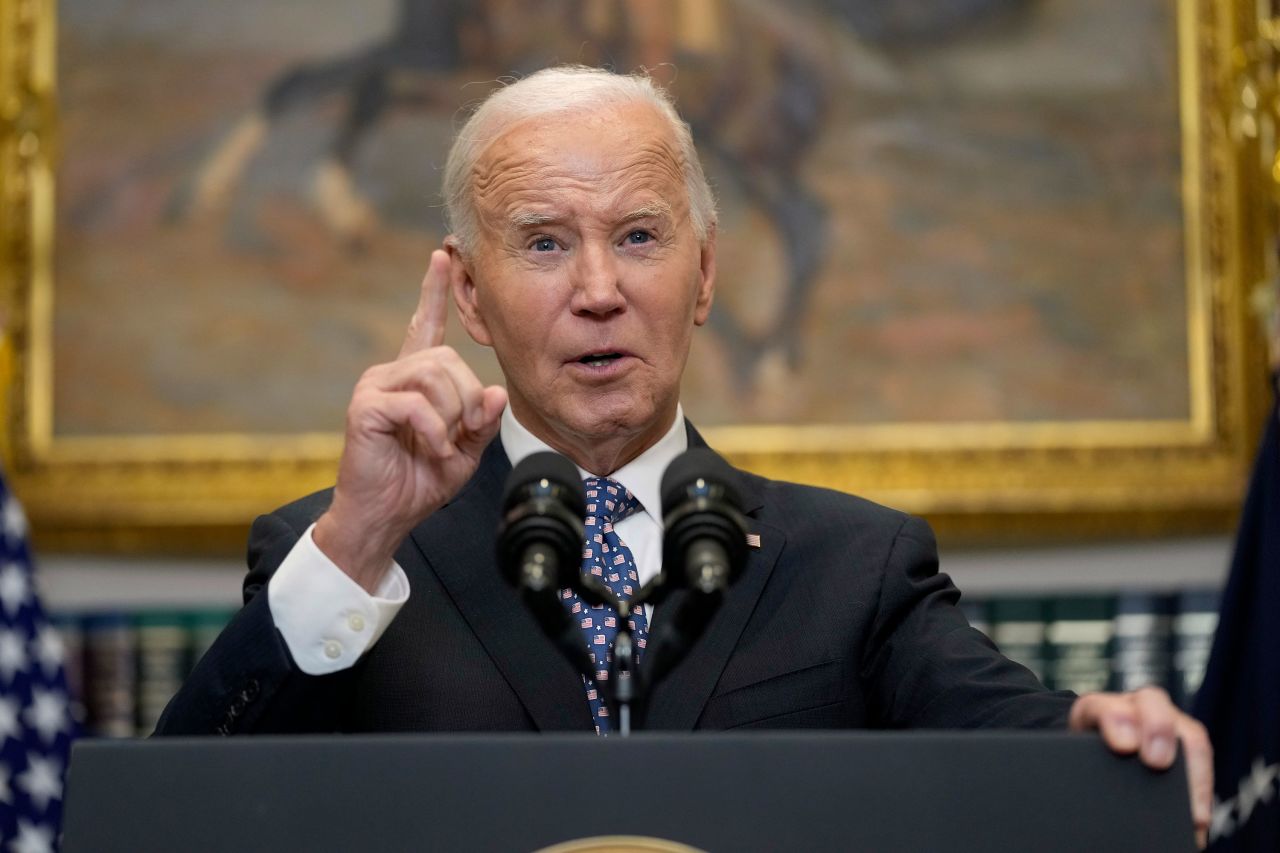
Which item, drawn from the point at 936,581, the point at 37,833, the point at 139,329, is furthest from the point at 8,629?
the point at 936,581

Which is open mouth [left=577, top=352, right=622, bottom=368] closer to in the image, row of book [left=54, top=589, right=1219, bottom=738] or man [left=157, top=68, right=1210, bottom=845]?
man [left=157, top=68, right=1210, bottom=845]

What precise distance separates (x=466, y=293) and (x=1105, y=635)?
2.98 metres

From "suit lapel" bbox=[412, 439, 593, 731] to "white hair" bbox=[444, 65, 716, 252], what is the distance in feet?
1.56

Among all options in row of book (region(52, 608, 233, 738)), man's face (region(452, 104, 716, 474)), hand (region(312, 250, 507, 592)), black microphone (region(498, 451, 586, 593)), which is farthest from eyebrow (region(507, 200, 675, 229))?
row of book (region(52, 608, 233, 738))

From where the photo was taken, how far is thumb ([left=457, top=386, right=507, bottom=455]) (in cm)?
205

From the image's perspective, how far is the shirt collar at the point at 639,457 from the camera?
106 inches

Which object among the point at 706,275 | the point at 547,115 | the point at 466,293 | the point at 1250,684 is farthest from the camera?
the point at 1250,684

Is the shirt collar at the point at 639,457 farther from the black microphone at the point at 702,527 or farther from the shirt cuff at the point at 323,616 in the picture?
the black microphone at the point at 702,527

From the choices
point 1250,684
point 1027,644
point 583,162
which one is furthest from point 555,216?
point 1027,644

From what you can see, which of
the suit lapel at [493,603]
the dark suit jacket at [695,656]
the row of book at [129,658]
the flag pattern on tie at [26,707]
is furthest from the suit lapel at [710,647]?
the row of book at [129,658]

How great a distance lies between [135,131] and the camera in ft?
17.7

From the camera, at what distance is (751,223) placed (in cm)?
537

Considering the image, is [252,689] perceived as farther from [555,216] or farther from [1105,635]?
[1105,635]

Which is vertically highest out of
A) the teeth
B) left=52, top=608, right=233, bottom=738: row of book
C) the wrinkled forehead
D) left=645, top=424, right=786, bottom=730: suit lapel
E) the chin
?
the wrinkled forehead
